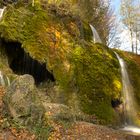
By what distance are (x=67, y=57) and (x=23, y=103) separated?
6.33 meters

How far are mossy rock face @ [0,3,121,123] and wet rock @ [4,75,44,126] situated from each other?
4827 millimetres

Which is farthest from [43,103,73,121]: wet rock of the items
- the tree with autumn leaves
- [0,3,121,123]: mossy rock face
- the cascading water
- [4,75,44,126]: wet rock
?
the tree with autumn leaves

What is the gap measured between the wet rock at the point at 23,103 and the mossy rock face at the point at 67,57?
15.8 feet

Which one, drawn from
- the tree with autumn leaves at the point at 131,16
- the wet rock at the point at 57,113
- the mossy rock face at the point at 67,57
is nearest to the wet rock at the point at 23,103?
the wet rock at the point at 57,113

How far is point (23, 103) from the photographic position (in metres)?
11.7

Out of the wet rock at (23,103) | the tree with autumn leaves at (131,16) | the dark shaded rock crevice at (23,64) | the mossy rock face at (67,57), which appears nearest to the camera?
the wet rock at (23,103)

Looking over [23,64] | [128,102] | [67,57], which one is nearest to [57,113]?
[67,57]

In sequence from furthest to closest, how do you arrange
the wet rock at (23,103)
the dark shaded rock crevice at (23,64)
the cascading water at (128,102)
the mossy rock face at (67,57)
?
the cascading water at (128,102)
the dark shaded rock crevice at (23,64)
the mossy rock face at (67,57)
the wet rock at (23,103)

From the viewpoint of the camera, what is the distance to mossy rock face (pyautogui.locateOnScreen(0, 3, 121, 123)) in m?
16.9

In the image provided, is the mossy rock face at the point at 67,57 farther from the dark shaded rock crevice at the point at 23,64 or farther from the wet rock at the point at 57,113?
the wet rock at the point at 57,113

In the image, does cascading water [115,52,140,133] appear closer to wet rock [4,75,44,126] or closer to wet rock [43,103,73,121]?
wet rock [43,103,73,121]

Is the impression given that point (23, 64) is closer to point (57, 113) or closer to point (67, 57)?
point (67, 57)

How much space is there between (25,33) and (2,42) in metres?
1.27

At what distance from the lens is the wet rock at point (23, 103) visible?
11.5 meters
